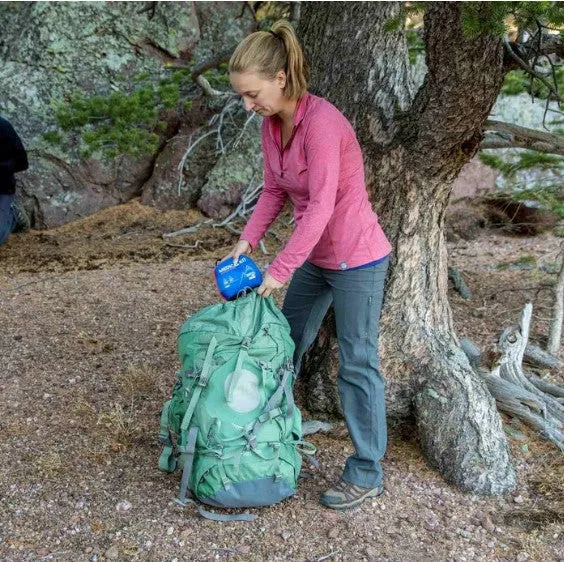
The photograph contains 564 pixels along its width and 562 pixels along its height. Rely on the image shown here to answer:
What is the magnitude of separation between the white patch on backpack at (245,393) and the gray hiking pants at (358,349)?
360mm

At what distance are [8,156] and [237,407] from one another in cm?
384

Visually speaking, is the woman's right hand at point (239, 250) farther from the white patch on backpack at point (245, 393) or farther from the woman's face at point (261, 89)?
the woman's face at point (261, 89)

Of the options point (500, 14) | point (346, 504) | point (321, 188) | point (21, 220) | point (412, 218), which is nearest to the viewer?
point (500, 14)

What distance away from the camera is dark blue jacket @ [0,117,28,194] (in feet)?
17.8

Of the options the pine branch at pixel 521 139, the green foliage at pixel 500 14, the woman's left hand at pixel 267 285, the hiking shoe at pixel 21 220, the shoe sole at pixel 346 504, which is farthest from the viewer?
the hiking shoe at pixel 21 220

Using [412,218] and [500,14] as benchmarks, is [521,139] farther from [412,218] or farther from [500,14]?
[500,14]

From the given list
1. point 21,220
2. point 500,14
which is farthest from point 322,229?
point 21,220

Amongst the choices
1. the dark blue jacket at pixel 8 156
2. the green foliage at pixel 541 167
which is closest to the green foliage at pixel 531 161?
the green foliage at pixel 541 167

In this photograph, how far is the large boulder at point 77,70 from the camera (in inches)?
261

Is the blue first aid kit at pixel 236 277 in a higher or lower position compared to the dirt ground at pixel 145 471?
higher

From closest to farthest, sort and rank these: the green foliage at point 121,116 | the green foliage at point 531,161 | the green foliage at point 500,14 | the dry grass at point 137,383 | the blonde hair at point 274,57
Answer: the green foliage at point 500,14 < the blonde hair at point 274,57 < the dry grass at point 137,383 < the green foliage at point 531,161 < the green foliage at point 121,116

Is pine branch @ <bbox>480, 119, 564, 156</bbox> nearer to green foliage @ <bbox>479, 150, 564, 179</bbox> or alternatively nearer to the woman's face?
green foliage @ <bbox>479, 150, 564, 179</bbox>

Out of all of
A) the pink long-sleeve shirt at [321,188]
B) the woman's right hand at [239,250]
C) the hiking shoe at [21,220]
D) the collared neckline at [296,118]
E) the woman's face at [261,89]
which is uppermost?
the woman's face at [261,89]

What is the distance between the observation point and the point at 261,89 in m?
2.37
